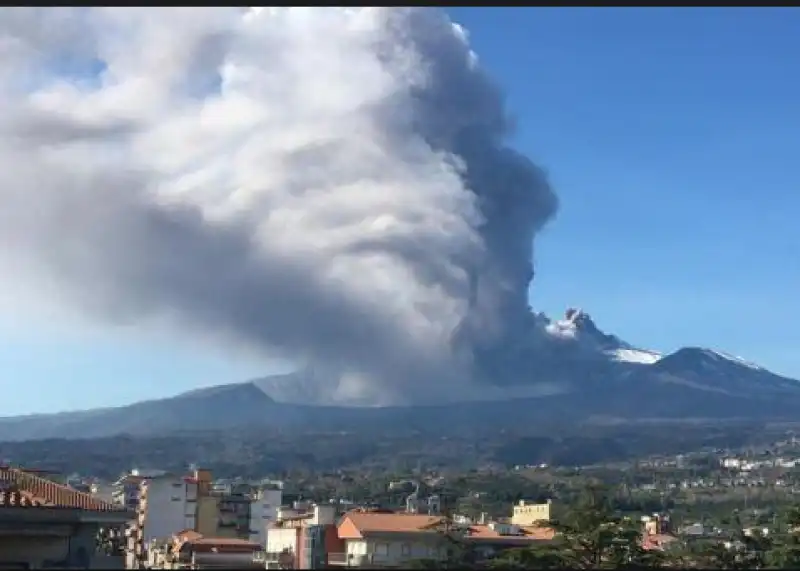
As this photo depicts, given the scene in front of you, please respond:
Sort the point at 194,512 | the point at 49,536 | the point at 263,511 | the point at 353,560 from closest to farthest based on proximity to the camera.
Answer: the point at 49,536 < the point at 353,560 < the point at 194,512 < the point at 263,511

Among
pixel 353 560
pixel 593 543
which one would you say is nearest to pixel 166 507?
pixel 593 543

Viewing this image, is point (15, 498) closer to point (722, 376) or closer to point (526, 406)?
point (526, 406)

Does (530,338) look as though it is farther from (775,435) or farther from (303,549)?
(303,549)

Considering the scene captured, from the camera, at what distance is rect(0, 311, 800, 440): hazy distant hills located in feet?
465

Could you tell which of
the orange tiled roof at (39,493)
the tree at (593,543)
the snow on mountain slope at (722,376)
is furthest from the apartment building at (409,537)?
the snow on mountain slope at (722,376)

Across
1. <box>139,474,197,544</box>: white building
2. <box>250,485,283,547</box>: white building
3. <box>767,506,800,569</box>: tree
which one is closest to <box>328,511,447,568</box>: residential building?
<box>767,506,800,569</box>: tree

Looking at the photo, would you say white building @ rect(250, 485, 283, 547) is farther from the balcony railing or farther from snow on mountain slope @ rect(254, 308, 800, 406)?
snow on mountain slope @ rect(254, 308, 800, 406)

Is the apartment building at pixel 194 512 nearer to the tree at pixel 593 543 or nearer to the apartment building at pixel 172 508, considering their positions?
the apartment building at pixel 172 508

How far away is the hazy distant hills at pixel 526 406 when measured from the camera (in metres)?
142

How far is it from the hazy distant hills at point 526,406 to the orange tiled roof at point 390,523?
106939mm

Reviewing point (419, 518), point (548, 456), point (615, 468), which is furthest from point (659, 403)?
point (419, 518)

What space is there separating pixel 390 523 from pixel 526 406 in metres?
135

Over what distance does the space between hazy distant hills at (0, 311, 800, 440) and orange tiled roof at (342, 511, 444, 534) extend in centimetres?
10694

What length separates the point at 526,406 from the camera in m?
152
